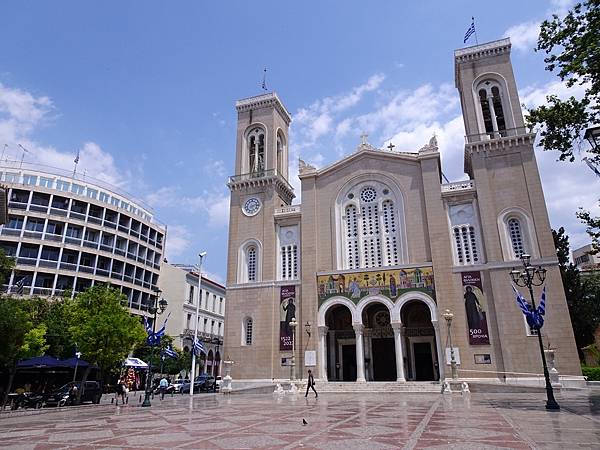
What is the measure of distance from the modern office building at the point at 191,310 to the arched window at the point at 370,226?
1935 centimetres

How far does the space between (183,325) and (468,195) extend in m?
32.9

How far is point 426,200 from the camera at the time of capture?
3170 cm

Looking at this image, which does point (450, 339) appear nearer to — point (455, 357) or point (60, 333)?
point (455, 357)

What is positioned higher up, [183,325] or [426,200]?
[426,200]

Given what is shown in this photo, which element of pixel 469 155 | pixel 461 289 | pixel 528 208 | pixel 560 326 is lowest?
pixel 560 326

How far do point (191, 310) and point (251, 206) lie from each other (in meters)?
18.5

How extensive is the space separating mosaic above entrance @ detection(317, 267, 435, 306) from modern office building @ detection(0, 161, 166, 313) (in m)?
23.0

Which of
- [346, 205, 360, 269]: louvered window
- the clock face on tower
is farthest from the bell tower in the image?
[346, 205, 360, 269]: louvered window

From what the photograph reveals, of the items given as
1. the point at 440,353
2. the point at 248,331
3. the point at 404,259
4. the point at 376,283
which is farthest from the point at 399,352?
the point at 248,331

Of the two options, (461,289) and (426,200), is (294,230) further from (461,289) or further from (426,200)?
(461,289)

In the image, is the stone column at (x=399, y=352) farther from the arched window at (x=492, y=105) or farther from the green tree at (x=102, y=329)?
the green tree at (x=102, y=329)

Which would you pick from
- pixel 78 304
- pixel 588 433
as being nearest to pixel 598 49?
pixel 588 433

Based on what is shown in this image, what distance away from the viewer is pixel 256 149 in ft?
132

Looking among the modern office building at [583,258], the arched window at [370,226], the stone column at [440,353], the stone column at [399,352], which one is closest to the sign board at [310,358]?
the stone column at [399,352]
